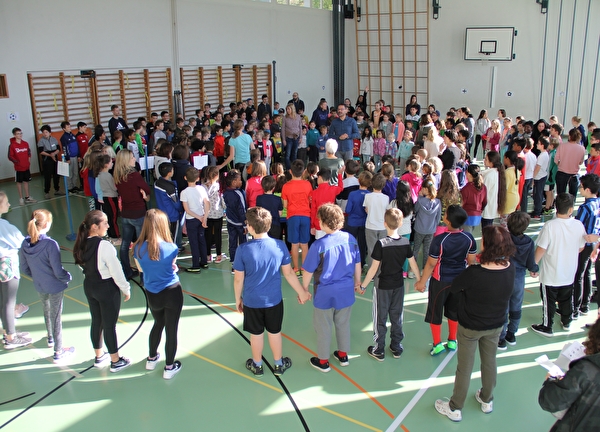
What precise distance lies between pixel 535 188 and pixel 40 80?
10.9m

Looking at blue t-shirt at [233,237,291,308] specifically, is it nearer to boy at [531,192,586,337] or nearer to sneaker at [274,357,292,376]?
sneaker at [274,357,292,376]

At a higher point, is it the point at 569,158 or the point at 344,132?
the point at 344,132

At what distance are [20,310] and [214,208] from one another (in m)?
2.54

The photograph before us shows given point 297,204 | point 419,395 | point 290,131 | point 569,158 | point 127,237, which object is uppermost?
point 290,131

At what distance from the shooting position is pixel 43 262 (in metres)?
4.57

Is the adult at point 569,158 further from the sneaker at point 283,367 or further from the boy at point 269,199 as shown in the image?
the sneaker at point 283,367

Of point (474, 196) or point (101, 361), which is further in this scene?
point (474, 196)

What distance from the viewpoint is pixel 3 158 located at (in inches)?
452

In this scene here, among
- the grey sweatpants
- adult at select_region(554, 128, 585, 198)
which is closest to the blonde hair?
the grey sweatpants

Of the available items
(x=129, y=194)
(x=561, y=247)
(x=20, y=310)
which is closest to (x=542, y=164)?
(x=561, y=247)

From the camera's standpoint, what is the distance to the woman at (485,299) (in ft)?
11.9

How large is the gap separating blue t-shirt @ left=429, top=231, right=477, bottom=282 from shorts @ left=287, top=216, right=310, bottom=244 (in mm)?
2108

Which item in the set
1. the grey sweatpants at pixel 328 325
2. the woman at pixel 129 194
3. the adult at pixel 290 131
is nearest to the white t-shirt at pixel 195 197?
the woman at pixel 129 194

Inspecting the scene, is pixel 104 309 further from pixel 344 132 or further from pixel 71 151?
pixel 71 151
